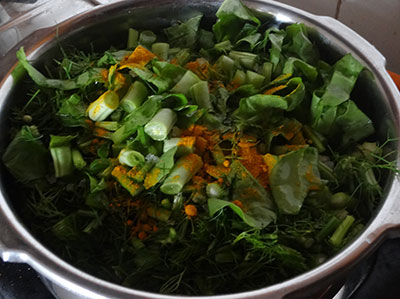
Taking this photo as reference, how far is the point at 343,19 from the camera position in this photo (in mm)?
1315

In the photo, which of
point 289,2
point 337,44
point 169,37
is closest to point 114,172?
point 169,37

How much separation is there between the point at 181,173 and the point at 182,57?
0.27 m

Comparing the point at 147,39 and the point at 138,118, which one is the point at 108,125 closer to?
the point at 138,118

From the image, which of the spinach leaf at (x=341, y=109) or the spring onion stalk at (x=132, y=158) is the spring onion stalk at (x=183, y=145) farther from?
the spinach leaf at (x=341, y=109)

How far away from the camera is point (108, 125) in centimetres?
76

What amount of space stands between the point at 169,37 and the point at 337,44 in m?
0.33

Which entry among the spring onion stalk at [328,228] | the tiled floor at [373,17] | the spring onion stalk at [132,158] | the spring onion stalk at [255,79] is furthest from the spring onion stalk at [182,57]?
the tiled floor at [373,17]

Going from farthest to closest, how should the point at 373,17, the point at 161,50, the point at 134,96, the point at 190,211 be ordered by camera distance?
the point at 373,17 → the point at 161,50 → the point at 134,96 → the point at 190,211

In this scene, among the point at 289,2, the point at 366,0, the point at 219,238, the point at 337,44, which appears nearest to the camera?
the point at 219,238

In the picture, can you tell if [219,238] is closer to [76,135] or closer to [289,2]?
[76,135]

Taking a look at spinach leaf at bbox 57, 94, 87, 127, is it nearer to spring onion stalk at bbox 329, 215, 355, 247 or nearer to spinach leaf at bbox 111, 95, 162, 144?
spinach leaf at bbox 111, 95, 162, 144

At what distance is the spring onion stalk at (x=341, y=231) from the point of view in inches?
26.2

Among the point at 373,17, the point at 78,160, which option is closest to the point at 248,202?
the point at 78,160

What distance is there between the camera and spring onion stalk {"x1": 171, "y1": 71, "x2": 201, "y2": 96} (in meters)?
0.77
